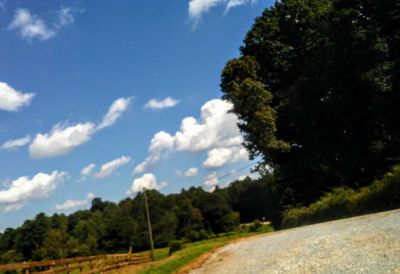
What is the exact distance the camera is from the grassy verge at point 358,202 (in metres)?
20.3

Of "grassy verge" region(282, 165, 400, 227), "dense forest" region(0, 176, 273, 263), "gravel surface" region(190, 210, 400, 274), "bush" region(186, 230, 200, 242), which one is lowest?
"gravel surface" region(190, 210, 400, 274)

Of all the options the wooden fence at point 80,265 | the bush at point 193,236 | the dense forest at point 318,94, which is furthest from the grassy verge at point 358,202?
the bush at point 193,236

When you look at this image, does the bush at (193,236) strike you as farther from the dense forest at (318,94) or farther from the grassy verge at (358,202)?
the grassy verge at (358,202)

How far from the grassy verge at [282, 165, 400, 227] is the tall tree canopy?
143 inches

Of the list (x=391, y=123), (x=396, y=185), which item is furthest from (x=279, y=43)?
(x=396, y=185)

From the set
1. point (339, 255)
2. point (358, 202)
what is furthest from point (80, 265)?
point (358, 202)

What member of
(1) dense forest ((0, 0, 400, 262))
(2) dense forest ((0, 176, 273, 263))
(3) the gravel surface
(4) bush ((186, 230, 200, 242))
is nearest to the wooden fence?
(3) the gravel surface

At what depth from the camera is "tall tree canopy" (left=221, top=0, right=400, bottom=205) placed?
101ft

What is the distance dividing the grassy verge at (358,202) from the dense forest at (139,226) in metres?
60.8

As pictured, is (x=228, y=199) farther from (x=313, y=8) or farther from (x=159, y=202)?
(x=313, y=8)

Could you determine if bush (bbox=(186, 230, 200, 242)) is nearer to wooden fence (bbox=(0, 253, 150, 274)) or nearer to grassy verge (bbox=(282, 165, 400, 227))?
wooden fence (bbox=(0, 253, 150, 274))

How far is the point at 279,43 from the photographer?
39469 millimetres

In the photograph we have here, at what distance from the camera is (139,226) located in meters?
93.8

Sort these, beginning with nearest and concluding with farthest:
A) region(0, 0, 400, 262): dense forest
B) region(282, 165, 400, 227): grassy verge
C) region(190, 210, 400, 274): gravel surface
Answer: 1. region(190, 210, 400, 274): gravel surface
2. region(282, 165, 400, 227): grassy verge
3. region(0, 0, 400, 262): dense forest
